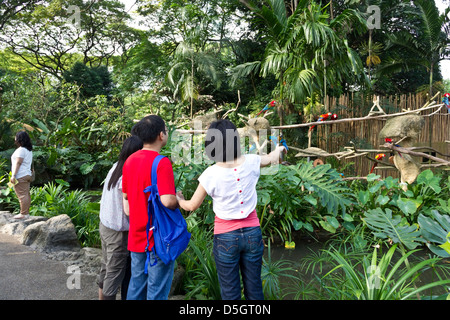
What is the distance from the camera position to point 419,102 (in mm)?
6789

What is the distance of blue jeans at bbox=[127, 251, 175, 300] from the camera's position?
1840 mm

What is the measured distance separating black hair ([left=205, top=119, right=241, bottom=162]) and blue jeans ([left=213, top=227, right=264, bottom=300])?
422 mm

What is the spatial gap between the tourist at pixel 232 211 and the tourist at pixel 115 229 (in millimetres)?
609

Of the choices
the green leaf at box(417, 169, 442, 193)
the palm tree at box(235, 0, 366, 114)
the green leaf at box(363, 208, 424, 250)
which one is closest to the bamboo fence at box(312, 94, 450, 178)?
the palm tree at box(235, 0, 366, 114)

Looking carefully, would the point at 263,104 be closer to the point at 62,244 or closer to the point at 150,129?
the point at 62,244

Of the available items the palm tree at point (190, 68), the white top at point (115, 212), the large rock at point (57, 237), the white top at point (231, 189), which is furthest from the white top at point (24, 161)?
the palm tree at point (190, 68)

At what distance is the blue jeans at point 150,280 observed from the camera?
1.84 m

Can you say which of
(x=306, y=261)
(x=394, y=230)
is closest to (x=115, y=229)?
(x=306, y=261)

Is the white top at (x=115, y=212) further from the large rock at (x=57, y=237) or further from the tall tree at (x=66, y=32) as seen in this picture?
the tall tree at (x=66, y=32)

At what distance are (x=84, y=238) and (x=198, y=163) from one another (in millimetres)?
1765

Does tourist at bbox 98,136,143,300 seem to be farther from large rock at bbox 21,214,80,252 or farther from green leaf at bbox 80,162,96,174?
green leaf at bbox 80,162,96,174

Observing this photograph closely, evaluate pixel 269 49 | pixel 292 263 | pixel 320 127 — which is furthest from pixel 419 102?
pixel 292 263

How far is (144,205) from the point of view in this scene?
1.90m

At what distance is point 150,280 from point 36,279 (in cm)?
173
